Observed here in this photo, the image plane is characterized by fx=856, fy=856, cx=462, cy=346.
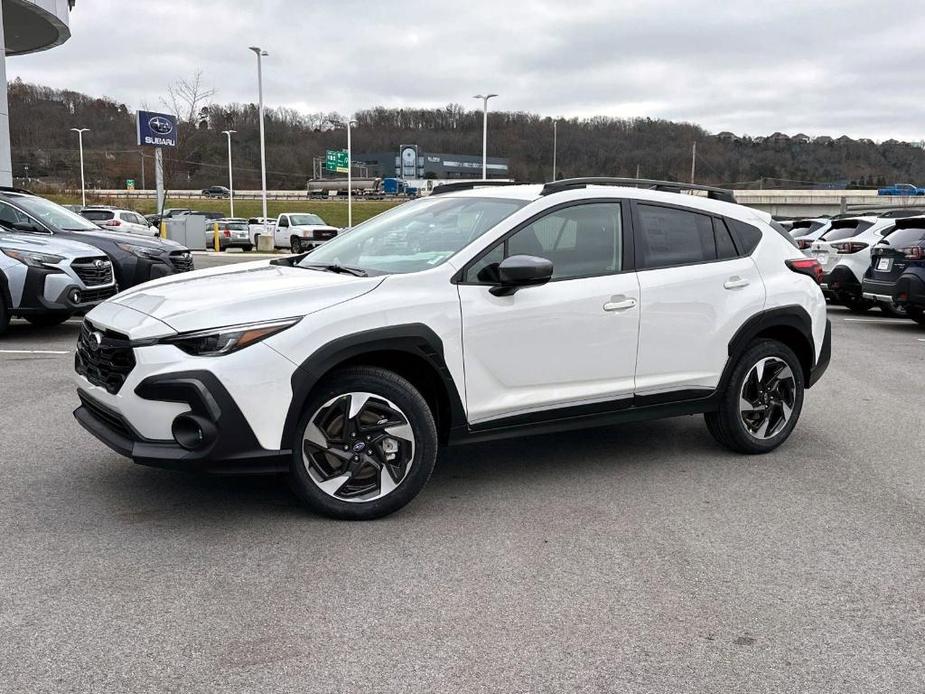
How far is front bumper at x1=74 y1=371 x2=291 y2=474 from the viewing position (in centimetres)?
376

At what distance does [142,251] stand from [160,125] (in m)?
27.5

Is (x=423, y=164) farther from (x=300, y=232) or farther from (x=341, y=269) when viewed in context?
(x=341, y=269)

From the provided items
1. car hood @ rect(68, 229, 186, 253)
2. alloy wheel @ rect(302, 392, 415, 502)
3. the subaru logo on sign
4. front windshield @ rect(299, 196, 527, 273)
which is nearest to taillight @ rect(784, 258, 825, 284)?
front windshield @ rect(299, 196, 527, 273)

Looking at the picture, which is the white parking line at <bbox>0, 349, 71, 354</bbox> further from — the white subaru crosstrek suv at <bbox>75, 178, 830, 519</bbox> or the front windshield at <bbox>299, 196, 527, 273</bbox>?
the front windshield at <bbox>299, 196, 527, 273</bbox>

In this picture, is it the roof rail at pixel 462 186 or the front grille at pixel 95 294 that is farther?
the front grille at pixel 95 294

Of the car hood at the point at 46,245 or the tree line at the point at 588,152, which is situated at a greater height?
the tree line at the point at 588,152

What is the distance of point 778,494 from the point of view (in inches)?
190

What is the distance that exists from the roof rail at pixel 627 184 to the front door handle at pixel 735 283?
673 mm

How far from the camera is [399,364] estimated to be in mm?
4387

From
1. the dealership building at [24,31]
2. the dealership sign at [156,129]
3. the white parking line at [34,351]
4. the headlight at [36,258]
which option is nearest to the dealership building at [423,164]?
the dealership sign at [156,129]

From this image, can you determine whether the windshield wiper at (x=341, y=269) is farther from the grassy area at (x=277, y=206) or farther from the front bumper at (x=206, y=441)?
the grassy area at (x=277, y=206)

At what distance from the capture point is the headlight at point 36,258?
9.37 m

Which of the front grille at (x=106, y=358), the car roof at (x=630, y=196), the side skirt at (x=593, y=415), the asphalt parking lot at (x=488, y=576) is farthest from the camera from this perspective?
the car roof at (x=630, y=196)

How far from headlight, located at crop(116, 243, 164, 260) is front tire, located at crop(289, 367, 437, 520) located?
7845mm
